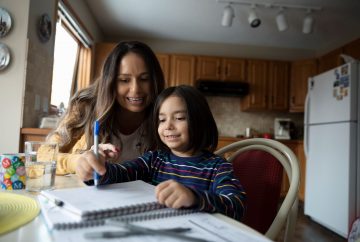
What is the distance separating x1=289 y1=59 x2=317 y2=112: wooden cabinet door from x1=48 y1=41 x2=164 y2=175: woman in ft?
11.6

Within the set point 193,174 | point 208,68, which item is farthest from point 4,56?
point 208,68

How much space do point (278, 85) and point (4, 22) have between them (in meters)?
3.64

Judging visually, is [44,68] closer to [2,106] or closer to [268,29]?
[2,106]

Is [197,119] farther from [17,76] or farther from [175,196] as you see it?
[17,76]

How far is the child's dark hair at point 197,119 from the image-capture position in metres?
0.86

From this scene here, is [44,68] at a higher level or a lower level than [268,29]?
lower

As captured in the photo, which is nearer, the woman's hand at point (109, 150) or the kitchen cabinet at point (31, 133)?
the woman's hand at point (109, 150)

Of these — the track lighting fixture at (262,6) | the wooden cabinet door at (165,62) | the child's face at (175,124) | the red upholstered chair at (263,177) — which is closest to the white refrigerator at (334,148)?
the track lighting fixture at (262,6)

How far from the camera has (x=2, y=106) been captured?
193cm

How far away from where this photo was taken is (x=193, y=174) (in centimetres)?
84

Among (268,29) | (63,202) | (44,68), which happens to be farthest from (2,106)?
(268,29)

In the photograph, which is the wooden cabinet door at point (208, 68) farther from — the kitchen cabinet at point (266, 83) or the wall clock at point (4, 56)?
the wall clock at point (4, 56)

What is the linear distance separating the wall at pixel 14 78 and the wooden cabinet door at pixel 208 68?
8.80 ft

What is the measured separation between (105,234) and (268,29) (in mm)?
4038
